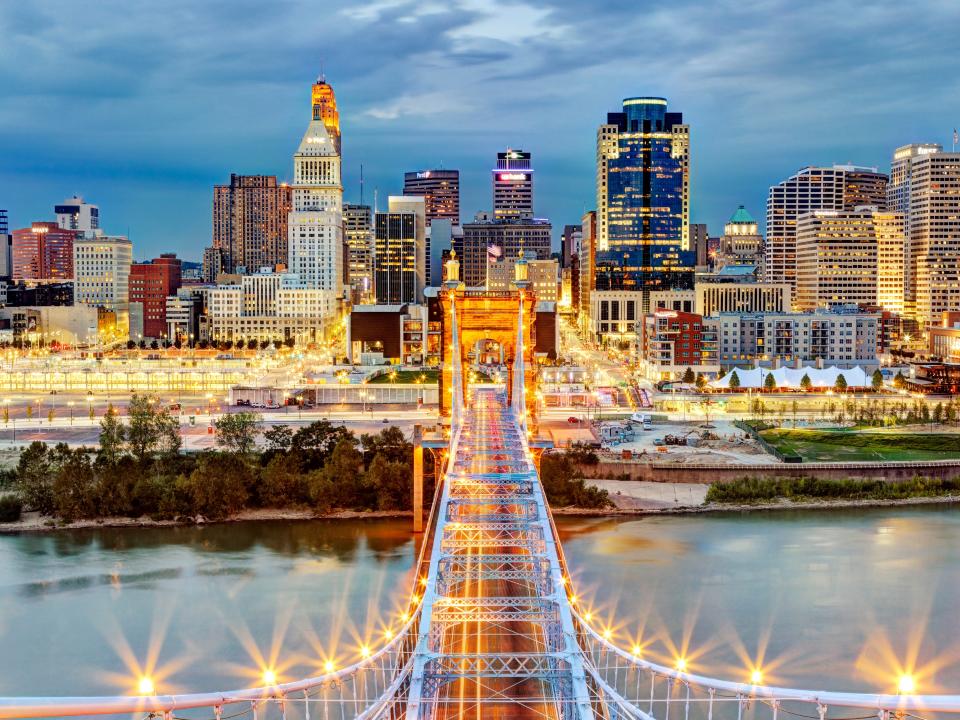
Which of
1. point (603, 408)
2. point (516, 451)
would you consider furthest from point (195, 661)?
point (603, 408)

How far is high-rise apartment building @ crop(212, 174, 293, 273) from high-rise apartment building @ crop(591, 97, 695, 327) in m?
61.4

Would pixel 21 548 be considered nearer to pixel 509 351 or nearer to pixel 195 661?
pixel 195 661

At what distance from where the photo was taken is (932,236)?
98500 mm

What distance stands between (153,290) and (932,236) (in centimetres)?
6806

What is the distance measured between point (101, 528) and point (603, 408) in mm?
25412

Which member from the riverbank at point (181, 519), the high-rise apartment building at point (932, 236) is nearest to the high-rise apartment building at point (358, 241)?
the high-rise apartment building at point (932, 236)

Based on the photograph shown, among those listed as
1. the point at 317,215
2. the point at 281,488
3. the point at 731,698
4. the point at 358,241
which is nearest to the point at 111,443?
the point at 281,488

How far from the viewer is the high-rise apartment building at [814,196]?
11312 cm

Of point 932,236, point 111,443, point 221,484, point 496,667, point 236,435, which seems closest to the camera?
point 496,667

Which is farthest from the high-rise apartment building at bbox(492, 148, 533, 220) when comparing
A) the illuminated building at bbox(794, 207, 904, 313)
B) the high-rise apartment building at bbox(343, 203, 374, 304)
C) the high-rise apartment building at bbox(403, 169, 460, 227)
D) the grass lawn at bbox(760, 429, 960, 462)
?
the grass lawn at bbox(760, 429, 960, 462)

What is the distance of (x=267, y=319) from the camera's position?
90312 mm

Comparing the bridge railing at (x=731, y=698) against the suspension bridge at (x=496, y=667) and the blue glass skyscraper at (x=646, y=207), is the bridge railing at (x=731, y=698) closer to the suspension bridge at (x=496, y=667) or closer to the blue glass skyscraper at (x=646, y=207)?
the suspension bridge at (x=496, y=667)

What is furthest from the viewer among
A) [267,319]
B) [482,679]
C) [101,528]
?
[267,319]

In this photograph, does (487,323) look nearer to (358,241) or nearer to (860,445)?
(860,445)
